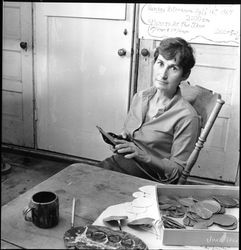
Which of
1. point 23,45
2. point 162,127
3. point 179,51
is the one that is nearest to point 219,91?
point 179,51

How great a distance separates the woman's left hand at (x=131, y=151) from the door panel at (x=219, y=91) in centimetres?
103

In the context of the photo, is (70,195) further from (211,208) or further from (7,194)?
(7,194)

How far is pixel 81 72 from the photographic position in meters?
2.67

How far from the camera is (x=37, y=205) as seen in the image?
0.84m

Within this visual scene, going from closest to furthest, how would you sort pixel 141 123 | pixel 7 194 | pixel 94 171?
pixel 94 171
pixel 141 123
pixel 7 194

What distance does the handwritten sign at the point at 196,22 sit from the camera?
7.21ft

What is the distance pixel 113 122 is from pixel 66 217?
177 cm

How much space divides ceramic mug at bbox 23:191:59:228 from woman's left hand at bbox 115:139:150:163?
0.57 m

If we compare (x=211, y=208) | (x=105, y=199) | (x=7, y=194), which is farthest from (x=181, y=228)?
(x=7, y=194)

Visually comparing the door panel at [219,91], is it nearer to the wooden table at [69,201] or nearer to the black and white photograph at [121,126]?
the black and white photograph at [121,126]

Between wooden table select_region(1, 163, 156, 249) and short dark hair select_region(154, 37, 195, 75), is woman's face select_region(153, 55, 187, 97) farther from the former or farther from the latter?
wooden table select_region(1, 163, 156, 249)

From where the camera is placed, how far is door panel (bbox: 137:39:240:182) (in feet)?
7.48

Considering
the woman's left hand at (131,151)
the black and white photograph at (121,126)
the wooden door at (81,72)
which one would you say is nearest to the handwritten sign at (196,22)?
the black and white photograph at (121,126)

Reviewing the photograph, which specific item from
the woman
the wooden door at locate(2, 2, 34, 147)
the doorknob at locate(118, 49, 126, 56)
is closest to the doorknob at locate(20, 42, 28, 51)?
the wooden door at locate(2, 2, 34, 147)
